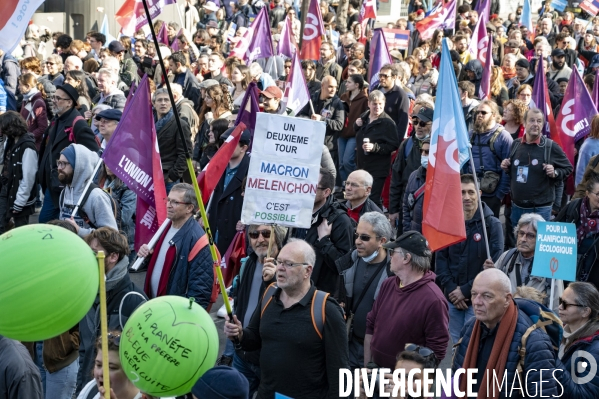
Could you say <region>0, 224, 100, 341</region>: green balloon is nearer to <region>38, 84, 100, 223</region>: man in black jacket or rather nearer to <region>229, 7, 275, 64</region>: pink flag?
<region>38, 84, 100, 223</region>: man in black jacket

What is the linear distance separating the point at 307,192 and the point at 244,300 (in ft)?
2.84

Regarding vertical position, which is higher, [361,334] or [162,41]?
[162,41]

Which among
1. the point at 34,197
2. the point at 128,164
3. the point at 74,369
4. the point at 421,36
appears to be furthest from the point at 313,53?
the point at 74,369

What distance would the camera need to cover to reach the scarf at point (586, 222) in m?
7.62

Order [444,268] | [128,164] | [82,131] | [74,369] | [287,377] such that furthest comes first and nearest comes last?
1. [82,131]
2. [128,164]
3. [444,268]
4. [74,369]
5. [287,377]

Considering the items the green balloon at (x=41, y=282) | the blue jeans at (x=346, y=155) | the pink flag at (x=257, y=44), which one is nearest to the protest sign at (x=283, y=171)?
the green balloon at (x=41, y=282)

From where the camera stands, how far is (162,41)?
1973 centimetres

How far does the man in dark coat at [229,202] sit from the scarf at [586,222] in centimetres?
289

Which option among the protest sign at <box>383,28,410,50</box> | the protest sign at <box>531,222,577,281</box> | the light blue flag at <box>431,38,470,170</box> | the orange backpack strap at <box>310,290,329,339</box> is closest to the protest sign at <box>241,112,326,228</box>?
the light blue flag at <box>431,38,470,170</box>

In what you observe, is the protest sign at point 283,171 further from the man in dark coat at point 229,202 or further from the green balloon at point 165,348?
the green balloon at point 165,348

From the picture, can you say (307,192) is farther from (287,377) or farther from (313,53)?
(313,53)

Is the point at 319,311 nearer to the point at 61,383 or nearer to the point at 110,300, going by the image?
the point at 110,300

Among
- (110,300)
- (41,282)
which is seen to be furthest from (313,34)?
(41,282)

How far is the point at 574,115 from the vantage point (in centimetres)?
1168
